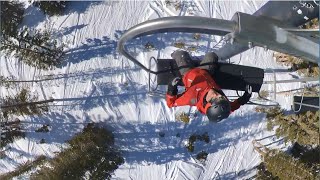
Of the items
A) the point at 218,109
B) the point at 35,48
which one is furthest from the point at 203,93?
the point at 35,48

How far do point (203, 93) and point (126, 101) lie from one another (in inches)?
188

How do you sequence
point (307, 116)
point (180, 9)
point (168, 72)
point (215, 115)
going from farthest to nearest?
point (180, 9)
point (307, 116)
point (168, 72)
point (215, 115)

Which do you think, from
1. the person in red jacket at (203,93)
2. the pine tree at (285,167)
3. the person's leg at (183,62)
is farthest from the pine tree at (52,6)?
the pine tree at (285,167)

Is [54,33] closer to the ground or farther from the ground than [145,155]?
farther from the ground

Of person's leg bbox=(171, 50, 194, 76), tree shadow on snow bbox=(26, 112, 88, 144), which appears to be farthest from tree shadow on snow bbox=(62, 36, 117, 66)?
person's leg bbox=(171, 50, 194, 76)

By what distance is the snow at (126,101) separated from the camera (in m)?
10.8

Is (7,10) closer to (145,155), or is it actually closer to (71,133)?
(71,133)

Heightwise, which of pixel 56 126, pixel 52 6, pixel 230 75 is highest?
pixel 52 6

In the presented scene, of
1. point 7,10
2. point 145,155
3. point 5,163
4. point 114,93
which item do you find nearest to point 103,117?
point 114,93

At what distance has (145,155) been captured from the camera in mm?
11086

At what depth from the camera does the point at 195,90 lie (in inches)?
261

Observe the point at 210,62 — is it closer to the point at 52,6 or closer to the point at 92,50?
the point at 92,50

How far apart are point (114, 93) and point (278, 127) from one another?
16.1ft

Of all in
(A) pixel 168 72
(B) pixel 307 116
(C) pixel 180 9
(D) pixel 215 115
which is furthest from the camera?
(C) pixel 180 9
